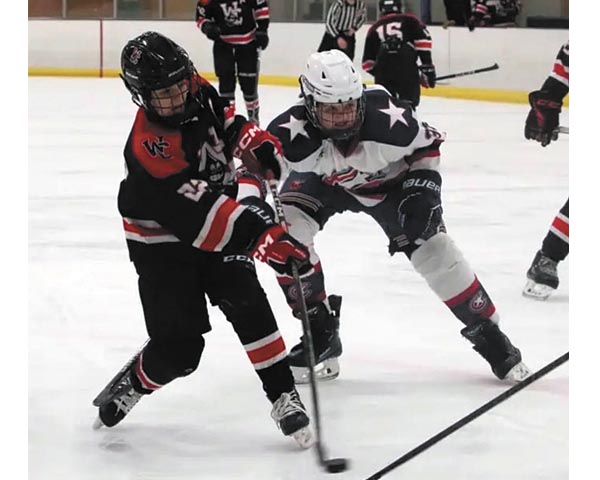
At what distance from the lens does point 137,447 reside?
7.43 ft

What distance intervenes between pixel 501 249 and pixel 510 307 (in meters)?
0.74

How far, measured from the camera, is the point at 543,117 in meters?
3.37

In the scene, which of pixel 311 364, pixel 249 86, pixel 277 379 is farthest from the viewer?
pixel 249 86

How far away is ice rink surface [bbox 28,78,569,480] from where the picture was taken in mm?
2170

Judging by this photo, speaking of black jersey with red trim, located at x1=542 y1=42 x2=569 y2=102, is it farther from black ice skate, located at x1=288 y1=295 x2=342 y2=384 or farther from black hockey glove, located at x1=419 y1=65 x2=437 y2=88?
black hockey glove, located at x1=419 y1=65 x2=437 y2=88

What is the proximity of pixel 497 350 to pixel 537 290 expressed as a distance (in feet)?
2.93

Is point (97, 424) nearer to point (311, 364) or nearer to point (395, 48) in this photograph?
point (311, 364)

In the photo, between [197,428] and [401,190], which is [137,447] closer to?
[197,428]

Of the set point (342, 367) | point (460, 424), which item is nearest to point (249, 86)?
point (342, 367)

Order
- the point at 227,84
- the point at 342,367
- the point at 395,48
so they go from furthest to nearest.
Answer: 1. the point at 227,84
2. the point at 395,48
3. the point at 342,367

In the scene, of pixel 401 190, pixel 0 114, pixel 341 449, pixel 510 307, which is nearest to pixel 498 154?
pixel 510 307

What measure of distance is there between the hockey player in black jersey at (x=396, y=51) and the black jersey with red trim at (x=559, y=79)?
2326 mm

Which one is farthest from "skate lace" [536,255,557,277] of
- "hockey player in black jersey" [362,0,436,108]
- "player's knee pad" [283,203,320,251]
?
"hockey player in black jersey" [362,0,436,108]

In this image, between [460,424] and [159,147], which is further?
[159,147]
